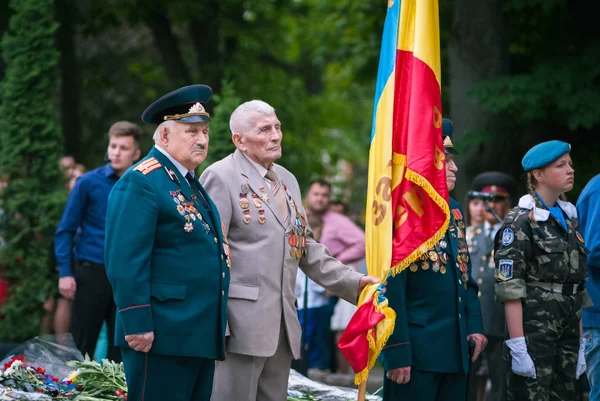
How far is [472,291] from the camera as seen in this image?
625cm

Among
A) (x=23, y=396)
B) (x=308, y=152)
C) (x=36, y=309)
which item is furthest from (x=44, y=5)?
(x=308, y=152)

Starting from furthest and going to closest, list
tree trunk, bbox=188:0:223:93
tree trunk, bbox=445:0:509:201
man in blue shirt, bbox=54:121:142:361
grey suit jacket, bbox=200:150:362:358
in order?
tree trunk, bbox=188:0:223:93, tree trunk, bbox=445:0:509:201, man in blue shirt, bbox=54:121:142:361, grey suit jacket, bbox=200:150:362:358

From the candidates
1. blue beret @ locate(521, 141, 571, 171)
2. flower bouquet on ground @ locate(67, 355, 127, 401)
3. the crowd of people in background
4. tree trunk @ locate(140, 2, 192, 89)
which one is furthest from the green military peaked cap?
tree trunk @ locate(140, 2, 192, 89)

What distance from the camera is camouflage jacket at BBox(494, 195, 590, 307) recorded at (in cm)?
611

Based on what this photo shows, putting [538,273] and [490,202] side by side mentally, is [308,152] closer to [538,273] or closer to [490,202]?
[490,202]

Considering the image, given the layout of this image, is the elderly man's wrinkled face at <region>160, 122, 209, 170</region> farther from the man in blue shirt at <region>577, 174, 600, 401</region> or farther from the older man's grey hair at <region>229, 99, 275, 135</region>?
the man in blue shirt at <region>577, 174, 600, 401</region>

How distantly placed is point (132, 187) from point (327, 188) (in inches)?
275

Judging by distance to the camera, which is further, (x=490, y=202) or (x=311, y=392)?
(x=490, y=202)

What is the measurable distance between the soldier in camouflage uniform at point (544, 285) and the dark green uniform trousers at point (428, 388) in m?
0.38

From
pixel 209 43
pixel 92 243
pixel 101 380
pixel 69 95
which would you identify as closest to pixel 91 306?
pixel 92 243

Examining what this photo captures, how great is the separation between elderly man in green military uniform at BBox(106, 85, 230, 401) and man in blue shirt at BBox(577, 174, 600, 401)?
9.08ft

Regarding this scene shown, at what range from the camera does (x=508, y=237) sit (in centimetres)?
618

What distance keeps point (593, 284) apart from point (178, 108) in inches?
126

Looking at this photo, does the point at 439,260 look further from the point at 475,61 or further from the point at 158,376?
the point at 475,61
